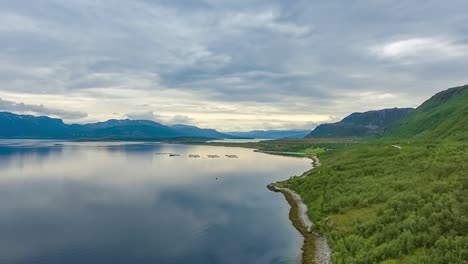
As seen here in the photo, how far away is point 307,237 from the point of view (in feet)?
231

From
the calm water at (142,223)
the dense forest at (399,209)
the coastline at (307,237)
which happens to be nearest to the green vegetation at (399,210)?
the dense forest at (399,209)

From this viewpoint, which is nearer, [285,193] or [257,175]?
[285,193]

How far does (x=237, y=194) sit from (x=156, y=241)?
5339cm

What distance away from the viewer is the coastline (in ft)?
193

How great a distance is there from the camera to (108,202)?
101812 mm

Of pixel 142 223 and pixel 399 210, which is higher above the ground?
pixel 399 210

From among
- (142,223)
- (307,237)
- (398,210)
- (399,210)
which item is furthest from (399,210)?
(142,223)

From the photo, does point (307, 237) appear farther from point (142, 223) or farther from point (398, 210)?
point (142, 223)

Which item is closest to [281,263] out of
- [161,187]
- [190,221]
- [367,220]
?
[367,220]

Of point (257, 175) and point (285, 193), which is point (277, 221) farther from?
point (257, 175)

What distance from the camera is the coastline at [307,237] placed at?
193 ft

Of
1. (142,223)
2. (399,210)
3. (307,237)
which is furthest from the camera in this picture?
(142,223)

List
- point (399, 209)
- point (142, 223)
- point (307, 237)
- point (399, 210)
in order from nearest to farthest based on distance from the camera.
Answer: point (399, 210) < point (399, 209) < point (307, 237) < point (142, 223)

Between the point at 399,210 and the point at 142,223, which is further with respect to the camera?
the point at 142,223
